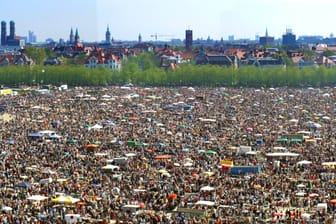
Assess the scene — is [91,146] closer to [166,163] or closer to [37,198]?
[166,163]

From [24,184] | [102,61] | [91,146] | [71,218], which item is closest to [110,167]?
[24,184]

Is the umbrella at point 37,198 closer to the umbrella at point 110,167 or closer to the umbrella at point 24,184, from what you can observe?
the umbrella at point 24,184

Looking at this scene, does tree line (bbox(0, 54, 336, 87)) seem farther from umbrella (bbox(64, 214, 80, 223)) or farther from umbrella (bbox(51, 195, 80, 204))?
umbrella (bbox(64, 214, 80, 223))

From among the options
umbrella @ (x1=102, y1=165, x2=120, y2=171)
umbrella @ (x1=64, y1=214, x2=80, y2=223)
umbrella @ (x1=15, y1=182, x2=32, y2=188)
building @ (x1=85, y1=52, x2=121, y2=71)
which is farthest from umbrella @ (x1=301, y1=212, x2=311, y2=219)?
building @ (x1=85, y1=52, x2=121, y2=71)

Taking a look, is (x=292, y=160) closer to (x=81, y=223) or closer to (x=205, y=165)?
(x=205, y=165)

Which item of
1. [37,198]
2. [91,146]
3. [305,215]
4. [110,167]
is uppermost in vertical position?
[91,146]

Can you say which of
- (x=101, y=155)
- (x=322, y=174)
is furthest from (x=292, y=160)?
(x=101, y=155)
